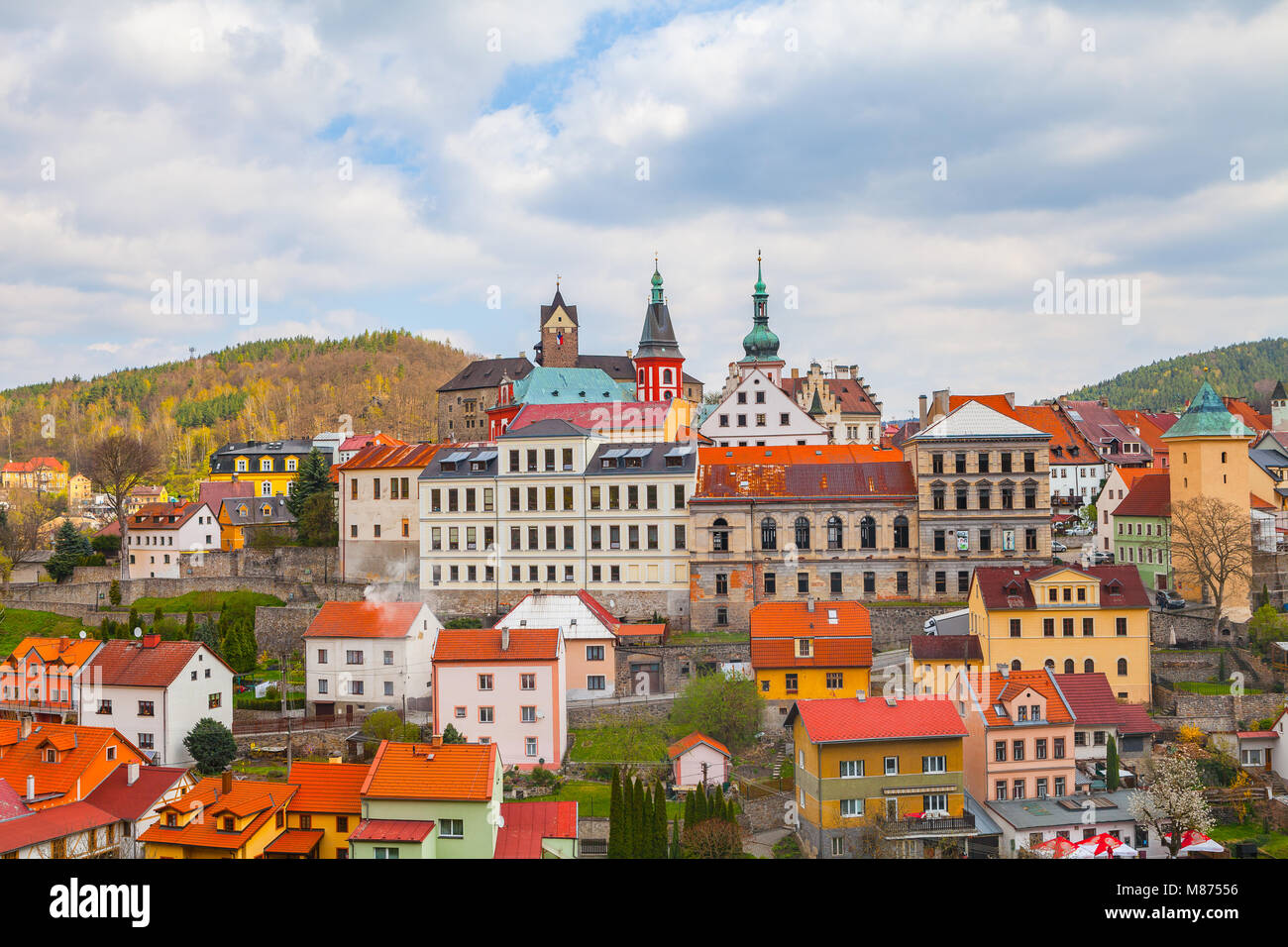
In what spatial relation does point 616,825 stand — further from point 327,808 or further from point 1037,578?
point 1037,578

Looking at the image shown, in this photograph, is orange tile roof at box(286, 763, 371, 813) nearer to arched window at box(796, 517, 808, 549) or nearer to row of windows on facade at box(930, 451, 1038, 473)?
arched window at box(796, 517, 808, 549)

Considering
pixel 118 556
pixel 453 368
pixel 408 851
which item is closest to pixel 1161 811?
pixel 408 851

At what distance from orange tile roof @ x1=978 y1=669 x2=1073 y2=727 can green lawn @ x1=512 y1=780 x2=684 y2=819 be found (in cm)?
1000

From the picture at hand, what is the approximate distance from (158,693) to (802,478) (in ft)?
91.8

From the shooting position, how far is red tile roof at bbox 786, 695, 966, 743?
1228 inches

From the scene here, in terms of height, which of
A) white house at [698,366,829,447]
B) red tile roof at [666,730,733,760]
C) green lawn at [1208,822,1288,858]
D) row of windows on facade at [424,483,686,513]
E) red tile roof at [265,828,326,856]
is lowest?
green lawn at [1208,822,1288,858]

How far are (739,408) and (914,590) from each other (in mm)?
23161

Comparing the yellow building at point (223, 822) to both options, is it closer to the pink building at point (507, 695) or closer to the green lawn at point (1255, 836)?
the pink building at point (507, 695)

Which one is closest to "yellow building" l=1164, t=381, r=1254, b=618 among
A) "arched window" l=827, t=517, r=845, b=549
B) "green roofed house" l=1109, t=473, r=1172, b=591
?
"green roofed house" l=1109, t=473, r=1172, b=591

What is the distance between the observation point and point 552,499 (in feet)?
166

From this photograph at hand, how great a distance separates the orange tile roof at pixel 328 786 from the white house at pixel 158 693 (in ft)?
37.0

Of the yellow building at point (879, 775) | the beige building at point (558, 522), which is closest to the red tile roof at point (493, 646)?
the yellow building at point (879, 775)

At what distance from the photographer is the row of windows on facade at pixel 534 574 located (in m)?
49.5

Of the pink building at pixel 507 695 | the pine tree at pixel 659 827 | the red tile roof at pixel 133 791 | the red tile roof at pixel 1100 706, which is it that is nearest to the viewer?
the pine tree at pixel 659 827
